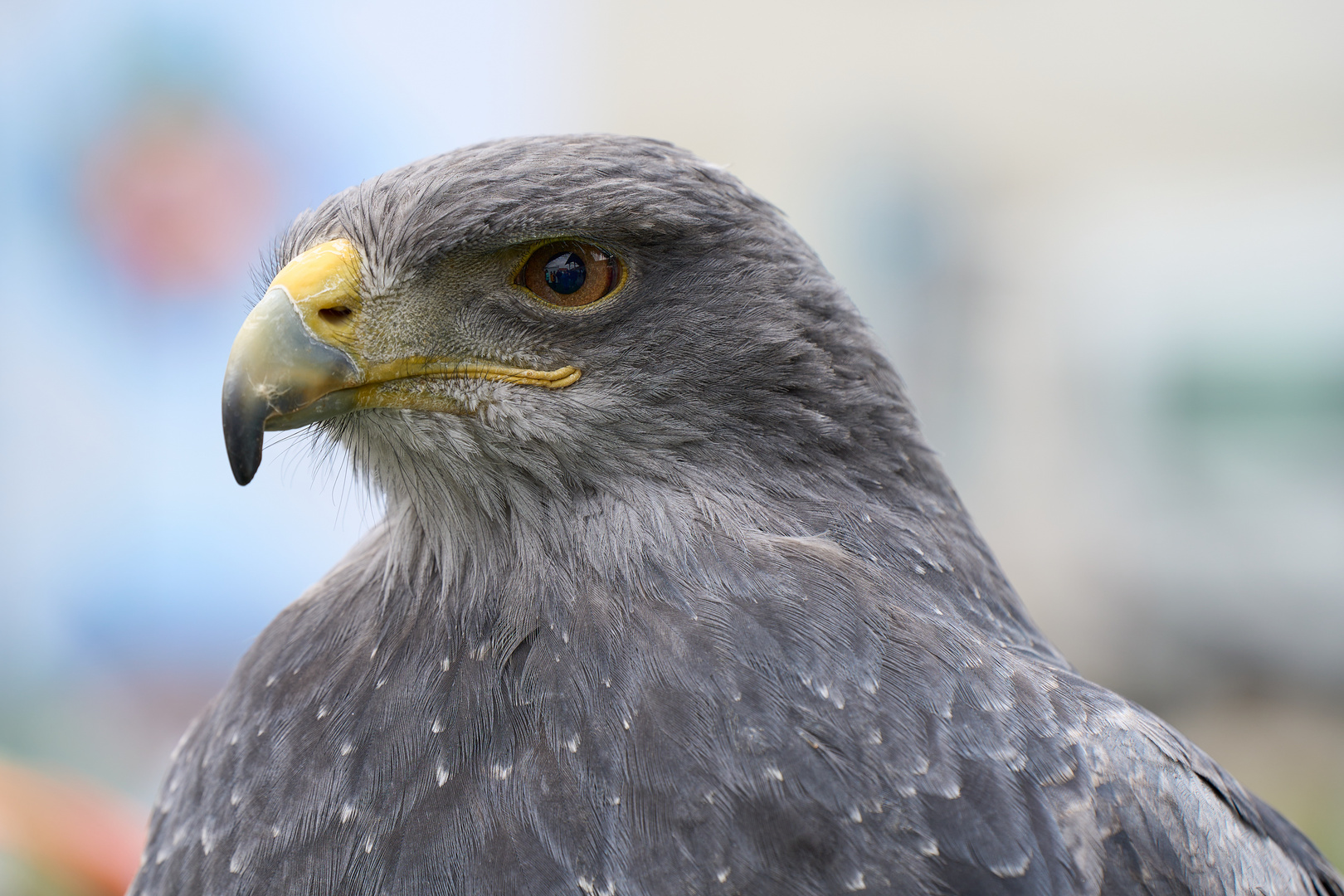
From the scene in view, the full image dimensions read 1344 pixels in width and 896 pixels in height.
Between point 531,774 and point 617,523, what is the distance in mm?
499

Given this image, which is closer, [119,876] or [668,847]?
[668,847]

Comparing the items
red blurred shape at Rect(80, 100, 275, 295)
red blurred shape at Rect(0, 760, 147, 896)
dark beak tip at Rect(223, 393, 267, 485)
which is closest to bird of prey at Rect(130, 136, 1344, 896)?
dark beak tip at Rect(223, 393, 267, 485)

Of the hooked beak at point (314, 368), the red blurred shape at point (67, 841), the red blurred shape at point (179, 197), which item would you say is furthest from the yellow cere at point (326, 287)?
the red blurred shape at point (179, 197)

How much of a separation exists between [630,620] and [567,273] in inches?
25.5

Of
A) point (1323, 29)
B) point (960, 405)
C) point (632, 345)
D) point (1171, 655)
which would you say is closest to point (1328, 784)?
point (1171, 655)

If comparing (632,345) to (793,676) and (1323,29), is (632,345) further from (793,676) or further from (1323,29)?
(1323,29)

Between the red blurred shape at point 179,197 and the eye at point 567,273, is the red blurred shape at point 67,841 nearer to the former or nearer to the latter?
the eye at point 567,273

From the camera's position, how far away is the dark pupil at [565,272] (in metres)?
2.18

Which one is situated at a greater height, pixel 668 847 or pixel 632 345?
pixel 632 345

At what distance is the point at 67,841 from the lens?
11.9ft

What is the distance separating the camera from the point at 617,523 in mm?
2189

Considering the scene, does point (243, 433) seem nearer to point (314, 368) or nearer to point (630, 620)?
point (314, 368)

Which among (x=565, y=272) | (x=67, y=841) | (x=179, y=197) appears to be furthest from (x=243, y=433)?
(x=179, y=197)

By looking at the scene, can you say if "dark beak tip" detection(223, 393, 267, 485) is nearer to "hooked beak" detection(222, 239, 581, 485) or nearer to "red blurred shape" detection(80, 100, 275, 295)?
"hooked beak" detection(222, 239, 581, 485)
